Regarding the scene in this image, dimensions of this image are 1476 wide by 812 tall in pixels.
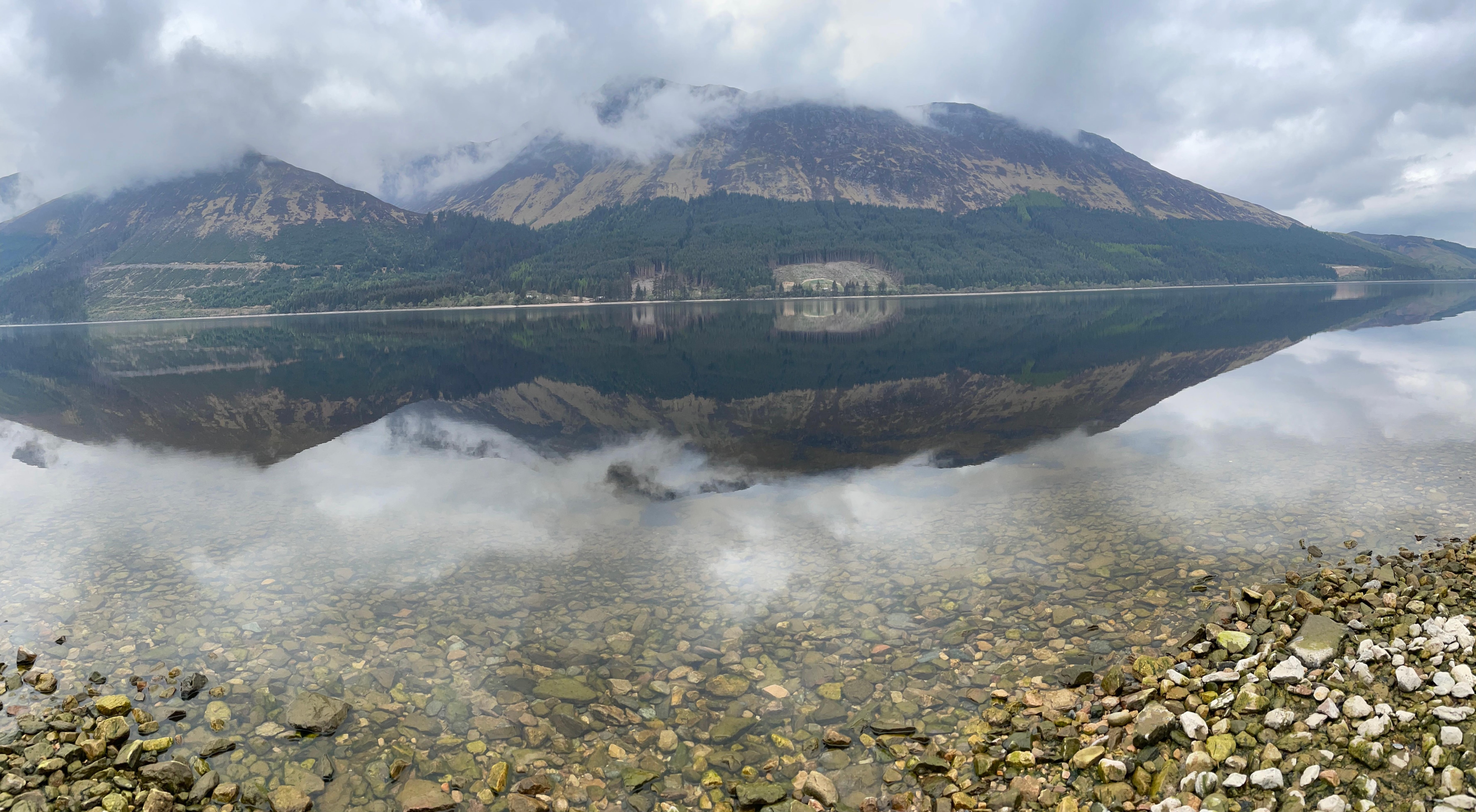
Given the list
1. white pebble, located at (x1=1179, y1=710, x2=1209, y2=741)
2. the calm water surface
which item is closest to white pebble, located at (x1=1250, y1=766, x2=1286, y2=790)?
white pebble, located at (x1=1179, y1=710, x2=1209, y2=741)

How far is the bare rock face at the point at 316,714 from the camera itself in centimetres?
887

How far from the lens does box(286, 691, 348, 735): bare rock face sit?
8867 mm

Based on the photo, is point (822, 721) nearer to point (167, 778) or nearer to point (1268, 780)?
point (1268, 780)

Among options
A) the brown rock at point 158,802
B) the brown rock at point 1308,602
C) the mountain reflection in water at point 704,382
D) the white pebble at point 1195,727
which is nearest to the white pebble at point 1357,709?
the white pebble at point 1195,727

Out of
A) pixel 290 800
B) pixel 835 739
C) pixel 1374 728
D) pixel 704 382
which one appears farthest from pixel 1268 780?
pixel 704 382

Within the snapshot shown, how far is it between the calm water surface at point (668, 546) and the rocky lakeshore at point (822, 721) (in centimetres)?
8

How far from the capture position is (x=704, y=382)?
4216cm

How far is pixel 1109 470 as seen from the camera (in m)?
19.9

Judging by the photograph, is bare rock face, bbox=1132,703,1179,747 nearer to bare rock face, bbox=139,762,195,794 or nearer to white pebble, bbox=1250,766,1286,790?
white pebble, bbox=1250,766,1286,790

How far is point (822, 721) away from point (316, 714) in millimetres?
6655

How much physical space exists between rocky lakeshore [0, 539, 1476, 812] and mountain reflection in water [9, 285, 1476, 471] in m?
11.9

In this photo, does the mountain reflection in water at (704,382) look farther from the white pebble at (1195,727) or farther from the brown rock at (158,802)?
Answer: the brown rock at (158,802)

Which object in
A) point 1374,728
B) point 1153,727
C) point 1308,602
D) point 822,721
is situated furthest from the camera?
point 1308,602

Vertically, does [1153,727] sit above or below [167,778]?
above
